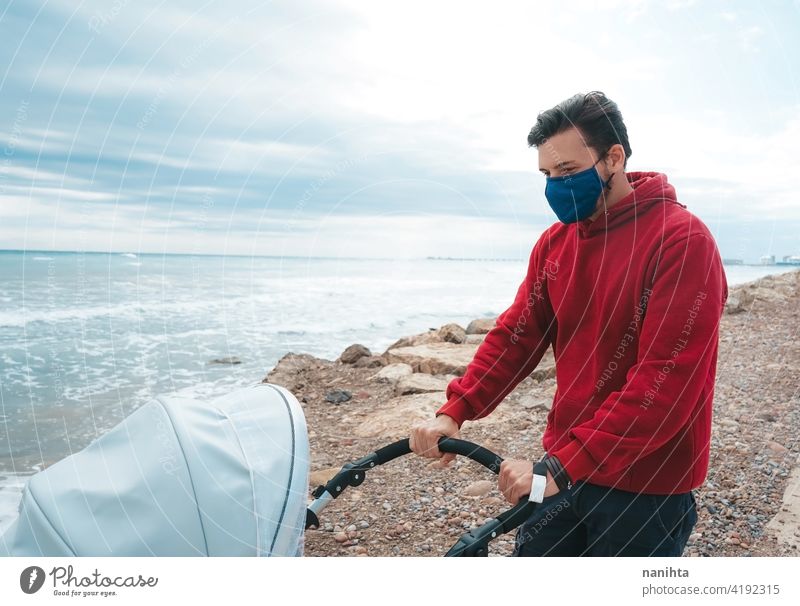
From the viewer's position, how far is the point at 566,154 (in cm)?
204

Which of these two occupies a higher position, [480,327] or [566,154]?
[566,154]

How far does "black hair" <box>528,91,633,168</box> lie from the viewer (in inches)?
77.6

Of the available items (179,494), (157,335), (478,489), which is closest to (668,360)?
(179,494)

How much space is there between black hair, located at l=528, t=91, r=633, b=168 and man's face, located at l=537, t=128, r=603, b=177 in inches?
0.6

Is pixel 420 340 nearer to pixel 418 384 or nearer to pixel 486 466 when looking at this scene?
pixel 418 384

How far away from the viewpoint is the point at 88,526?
189cm

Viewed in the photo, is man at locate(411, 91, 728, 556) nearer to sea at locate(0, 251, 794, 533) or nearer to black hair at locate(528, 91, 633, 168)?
black hair at locate(528, 91, 633, 168)

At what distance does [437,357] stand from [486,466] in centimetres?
514

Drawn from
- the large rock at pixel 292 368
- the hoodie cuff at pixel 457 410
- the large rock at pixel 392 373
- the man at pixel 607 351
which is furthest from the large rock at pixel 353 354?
the hoodie cuff at pixel 457 410

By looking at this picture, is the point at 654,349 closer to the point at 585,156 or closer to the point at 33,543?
the point at 585,156

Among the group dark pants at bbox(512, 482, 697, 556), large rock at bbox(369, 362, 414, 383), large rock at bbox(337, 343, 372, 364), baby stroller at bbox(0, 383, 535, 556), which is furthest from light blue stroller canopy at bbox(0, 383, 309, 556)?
large rock at bbox(337, 343, 372, 364)

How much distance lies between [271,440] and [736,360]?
644cm
